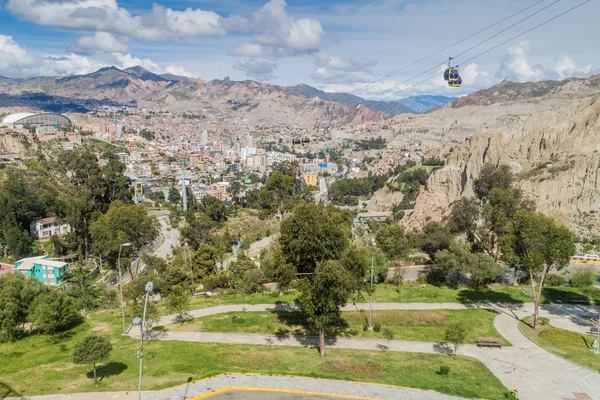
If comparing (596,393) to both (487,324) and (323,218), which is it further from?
(323,218)

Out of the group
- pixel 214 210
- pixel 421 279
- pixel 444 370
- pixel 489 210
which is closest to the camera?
pixel 444 370

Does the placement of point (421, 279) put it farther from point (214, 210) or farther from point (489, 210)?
point (214, 210)

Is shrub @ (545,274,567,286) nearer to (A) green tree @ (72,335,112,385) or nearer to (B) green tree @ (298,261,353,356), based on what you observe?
(B) green tree @ (298,261,353,356)

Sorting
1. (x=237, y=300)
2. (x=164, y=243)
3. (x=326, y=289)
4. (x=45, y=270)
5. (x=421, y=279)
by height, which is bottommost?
(x=45, y=270)

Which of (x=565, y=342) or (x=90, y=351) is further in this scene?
(x=565, y=342)

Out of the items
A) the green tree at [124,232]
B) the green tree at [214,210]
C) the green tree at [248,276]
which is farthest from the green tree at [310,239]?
the green tree at [214,210]

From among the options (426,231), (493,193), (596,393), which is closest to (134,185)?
(426,231)

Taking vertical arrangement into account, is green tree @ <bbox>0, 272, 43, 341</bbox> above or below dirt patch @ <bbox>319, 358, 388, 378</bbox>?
above

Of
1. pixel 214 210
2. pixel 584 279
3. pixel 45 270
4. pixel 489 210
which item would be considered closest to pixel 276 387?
pixel 584 279

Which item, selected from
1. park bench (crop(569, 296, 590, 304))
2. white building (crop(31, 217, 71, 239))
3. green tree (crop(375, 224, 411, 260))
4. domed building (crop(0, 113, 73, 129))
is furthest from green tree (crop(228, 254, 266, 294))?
domed building (crop(0, 113, 73, 129))
